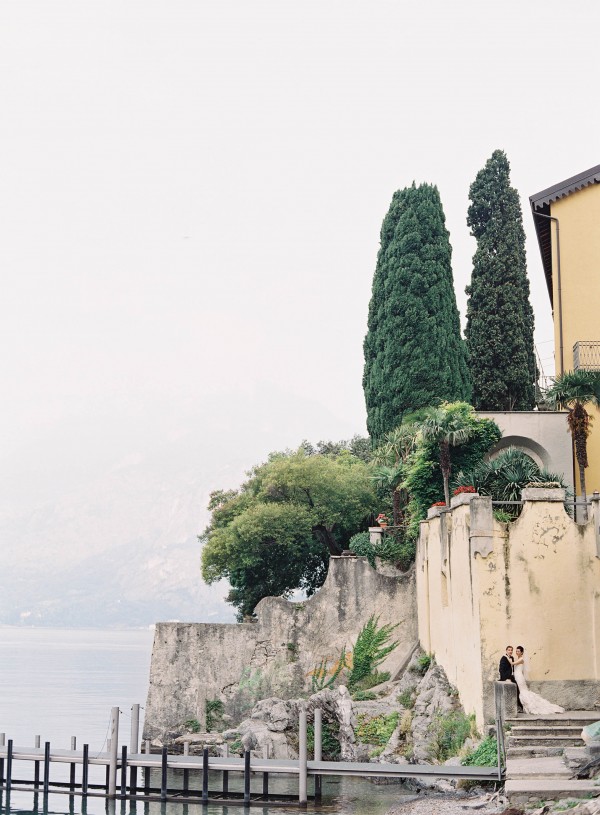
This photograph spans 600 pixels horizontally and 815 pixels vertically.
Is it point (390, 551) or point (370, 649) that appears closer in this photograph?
point (370, 649)

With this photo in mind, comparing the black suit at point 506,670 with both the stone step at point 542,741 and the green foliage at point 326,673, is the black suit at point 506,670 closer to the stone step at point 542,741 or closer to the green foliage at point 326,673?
the stone step at point 542,741

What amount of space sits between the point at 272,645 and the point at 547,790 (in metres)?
17.8

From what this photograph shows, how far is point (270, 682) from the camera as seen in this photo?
35969 millimetres

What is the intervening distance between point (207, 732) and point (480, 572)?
1426 cm

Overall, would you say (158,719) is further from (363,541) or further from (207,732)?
(363,541)

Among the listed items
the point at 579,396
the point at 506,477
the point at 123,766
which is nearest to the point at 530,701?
the point at 506,477

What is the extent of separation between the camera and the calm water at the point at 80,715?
27719 millimetres

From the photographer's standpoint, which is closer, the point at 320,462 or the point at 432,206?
the point at 320,462

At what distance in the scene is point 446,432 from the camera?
1321 inches

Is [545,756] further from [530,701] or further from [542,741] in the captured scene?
[530,701]

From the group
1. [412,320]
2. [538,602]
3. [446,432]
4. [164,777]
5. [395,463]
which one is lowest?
[164,777]

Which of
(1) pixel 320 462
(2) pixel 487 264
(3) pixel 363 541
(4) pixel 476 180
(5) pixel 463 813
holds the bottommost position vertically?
(5) pixel 463 813

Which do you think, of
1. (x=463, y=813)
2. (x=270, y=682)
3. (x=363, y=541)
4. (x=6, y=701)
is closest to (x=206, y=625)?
(x=270, y=682)

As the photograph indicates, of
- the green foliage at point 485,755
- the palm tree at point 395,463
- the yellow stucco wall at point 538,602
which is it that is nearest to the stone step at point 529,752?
the green foliage at point 485,755
